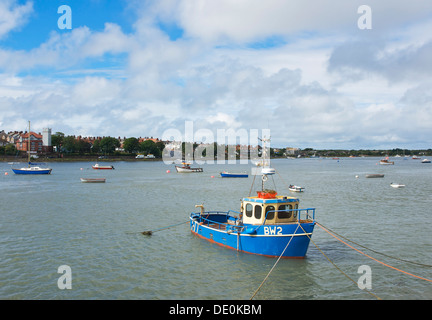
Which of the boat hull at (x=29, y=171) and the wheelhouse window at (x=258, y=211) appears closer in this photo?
the wheelhouse window at (x=258, y=211)

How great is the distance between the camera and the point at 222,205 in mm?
44781

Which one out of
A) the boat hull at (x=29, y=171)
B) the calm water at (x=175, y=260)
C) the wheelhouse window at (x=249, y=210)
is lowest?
the calm water at (x=175, y=260)

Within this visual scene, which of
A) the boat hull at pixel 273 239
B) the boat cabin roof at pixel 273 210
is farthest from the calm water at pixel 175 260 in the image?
the boat cabin roof at pixel 273 210

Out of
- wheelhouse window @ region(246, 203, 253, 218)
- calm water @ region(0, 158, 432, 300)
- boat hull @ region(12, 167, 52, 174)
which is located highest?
wheelhouse window @ region(246, 203, 253, 218)

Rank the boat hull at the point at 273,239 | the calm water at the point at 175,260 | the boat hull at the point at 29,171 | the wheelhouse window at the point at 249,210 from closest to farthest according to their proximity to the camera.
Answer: the calm water at the point at 175,260
the boat hull at the point at 273,239
the wheelhouse window at the point at 249,210
the boat hull at the point at 29,171

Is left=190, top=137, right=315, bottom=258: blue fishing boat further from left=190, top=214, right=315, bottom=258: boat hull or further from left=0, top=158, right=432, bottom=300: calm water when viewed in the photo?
left=0, top=158, right=432, bottom=300: calm water

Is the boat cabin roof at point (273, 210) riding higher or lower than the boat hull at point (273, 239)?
higher

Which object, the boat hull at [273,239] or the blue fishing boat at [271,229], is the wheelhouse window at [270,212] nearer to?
the blue fishing boat at [271,229]

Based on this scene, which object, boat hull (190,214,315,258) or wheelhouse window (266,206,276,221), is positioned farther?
wheelhouse window (266,206,276,221)

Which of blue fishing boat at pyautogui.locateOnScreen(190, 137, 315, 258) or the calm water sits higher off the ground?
blue fishing boat at pyautogui.locateOnScreen(190, 137, 315, 258)

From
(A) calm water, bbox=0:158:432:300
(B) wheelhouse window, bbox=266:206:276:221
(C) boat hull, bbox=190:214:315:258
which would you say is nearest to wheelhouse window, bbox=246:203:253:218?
(C) boat hull, bbox=190:214:315:258

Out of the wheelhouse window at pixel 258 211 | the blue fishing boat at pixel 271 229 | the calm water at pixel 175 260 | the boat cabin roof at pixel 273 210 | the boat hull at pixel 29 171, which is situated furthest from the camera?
the boat hull at pixel 29 171
